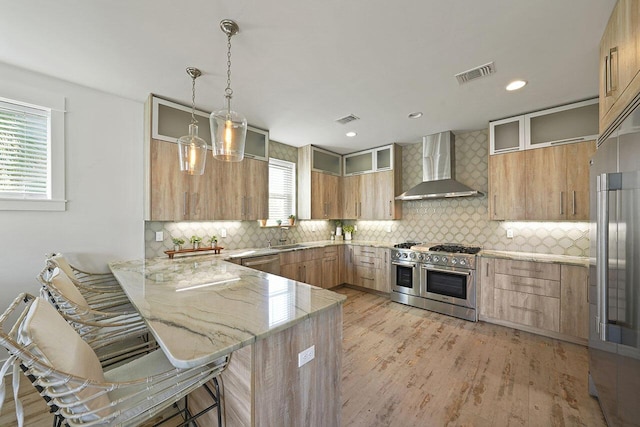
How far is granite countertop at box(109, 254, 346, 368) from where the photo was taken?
1.00m

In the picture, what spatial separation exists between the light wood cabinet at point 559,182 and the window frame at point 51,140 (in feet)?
17.5

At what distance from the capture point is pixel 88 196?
2631 mm

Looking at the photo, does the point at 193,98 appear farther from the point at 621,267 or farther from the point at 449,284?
the point at 449,284

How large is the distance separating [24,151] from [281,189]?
10.4 ft

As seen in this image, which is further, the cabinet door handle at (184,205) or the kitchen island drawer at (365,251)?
the kitchen island drawer at (365,251)

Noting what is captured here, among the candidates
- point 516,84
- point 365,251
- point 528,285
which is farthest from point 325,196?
point 528,285

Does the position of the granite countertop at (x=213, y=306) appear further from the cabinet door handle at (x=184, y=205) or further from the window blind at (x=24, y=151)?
the window blind at (x=24, y=151)

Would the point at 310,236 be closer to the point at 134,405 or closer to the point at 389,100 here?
the point at 389,100

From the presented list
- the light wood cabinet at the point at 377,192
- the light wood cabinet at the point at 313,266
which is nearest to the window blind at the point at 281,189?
the light wood cabinet at the point at 313,266

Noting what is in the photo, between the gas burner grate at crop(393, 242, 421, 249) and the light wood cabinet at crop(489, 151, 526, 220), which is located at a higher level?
the light wood cabinet at crop(489, 151, 526, 220)

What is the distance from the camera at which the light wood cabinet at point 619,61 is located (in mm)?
1360

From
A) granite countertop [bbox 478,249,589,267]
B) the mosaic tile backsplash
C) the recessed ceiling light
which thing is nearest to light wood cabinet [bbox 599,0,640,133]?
the recessed ceiling light

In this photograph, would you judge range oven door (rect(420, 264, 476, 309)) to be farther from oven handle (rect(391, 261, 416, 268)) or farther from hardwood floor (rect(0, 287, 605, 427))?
hardwood floor (rect(0, 287, 605, 427))

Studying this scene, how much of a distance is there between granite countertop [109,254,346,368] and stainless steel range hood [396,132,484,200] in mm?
3022
